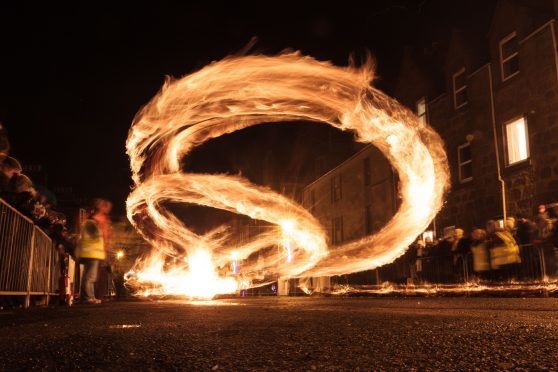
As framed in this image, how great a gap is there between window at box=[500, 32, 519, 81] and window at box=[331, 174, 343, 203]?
17.7m

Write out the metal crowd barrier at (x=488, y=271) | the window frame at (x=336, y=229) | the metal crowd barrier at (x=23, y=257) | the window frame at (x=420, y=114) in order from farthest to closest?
the window frame at (x=336, y=229) < the window frame at (x=420, y=114) < the metal crowd barrier at (x=488, y=271) < the metal crowd barrier at (x=23, y=257)

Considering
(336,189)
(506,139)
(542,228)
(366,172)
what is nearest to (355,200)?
(366,172)

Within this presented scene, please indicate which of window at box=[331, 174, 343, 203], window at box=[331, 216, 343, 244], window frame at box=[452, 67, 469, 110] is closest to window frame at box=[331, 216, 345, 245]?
window at box=[331, 216, 343, 244]

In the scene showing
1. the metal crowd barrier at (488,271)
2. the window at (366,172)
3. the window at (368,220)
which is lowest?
the metal crowd barrier at (488,271)

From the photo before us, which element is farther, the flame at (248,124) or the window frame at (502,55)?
the window frame at (502,55)

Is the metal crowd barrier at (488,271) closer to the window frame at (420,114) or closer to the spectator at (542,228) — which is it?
the spectator at (542,228)

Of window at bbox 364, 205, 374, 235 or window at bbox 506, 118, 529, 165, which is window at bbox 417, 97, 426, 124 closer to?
window at bbox 506, 118, 529, 165

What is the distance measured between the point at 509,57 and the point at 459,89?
323 cm

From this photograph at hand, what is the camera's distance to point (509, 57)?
19.0m

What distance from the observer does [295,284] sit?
2933cm

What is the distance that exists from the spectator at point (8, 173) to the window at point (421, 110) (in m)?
18.4

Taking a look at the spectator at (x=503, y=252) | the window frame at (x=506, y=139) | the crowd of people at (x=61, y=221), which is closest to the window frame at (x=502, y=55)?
the window frame at (x=506, y=139)

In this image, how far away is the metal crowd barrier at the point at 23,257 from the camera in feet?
29.1

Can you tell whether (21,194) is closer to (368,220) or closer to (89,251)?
(89,251)
